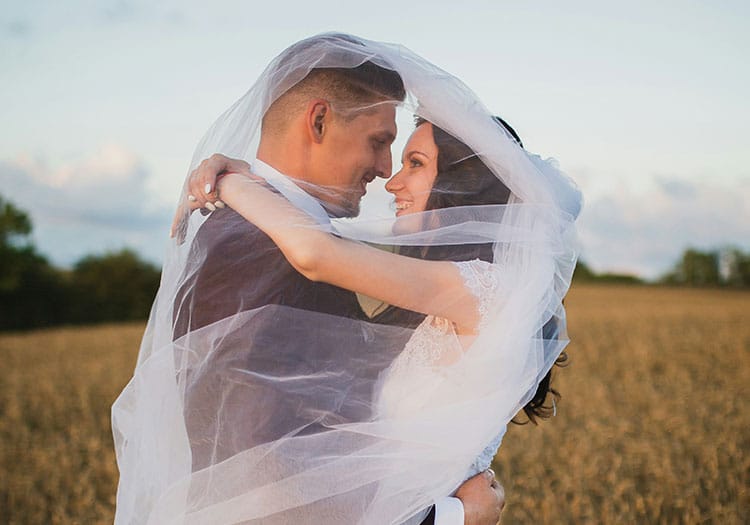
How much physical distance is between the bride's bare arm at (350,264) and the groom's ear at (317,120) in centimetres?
26

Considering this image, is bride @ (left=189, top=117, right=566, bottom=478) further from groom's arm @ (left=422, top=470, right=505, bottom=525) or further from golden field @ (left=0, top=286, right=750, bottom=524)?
golden field @ (left=0, top=286, right=750, bottom=524)

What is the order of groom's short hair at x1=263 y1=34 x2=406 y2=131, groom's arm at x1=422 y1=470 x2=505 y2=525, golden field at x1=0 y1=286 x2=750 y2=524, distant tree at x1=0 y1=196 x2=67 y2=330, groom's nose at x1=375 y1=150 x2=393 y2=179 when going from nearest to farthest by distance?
groom's arm at x1=422 y1=470 x2=505 y2=525 < groom's short hair at x1=263 y1=34 x2=406 y2=131 < groom's nose at x1=375 y1=150 x2=393 y2=179 < golden field at x1=0 y1=286 x2=750 y2=524 < distant tree at x1=0 y1=196 x2=67 y2=330

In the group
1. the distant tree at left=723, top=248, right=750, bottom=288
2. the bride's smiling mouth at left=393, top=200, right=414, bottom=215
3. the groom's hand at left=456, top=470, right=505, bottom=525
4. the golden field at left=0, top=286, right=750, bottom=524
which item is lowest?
the distant tree at left=723, top=248, right=750, bottom=288

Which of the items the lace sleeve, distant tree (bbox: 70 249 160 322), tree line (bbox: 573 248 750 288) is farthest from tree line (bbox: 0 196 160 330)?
the lace sleeve

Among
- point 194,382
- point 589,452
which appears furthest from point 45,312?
point 194,382

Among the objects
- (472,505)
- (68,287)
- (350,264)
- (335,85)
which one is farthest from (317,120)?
(68,287)

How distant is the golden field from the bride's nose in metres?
3.60

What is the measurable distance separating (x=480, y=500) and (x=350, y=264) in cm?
96

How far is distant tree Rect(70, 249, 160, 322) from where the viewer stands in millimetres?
39656

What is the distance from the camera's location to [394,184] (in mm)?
2916

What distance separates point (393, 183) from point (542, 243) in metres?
0.58

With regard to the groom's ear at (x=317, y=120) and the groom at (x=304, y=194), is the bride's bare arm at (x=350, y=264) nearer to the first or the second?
the groom at (x=304, y=194)

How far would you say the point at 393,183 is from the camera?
2.92 metres

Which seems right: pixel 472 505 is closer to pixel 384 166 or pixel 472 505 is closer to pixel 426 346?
pixel 426 346
